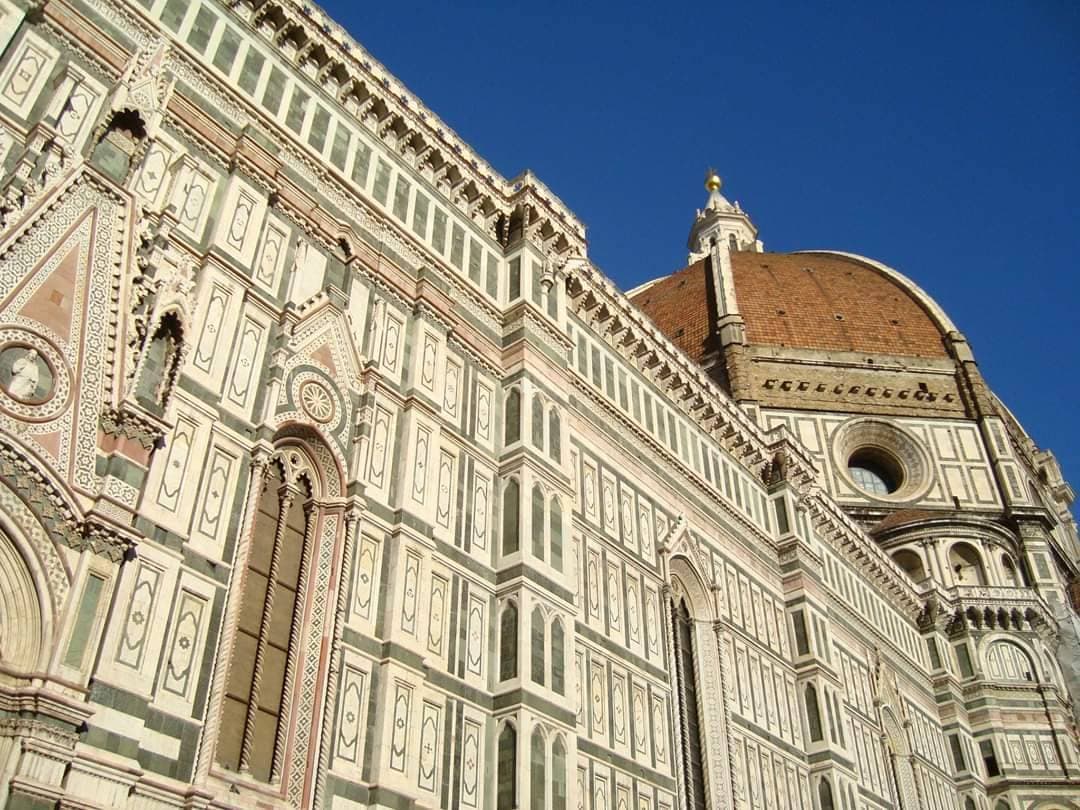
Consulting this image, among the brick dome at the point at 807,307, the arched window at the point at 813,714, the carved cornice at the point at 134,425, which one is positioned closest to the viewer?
the carved cornice at the point at 134,425

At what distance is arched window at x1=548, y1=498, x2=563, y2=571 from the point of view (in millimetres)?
14531

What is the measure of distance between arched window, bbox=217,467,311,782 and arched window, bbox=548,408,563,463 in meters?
4.44

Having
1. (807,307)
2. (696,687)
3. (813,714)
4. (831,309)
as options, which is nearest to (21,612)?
(696,687)

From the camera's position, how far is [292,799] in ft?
33.3

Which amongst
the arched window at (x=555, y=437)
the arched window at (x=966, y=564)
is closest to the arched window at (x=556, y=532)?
the arched window at (x=555, y=437)

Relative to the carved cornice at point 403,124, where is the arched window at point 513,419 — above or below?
below

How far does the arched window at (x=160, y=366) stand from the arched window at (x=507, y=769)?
5352 mm

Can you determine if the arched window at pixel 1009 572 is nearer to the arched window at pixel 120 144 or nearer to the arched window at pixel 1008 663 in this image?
the arched window at pixel 1008 663

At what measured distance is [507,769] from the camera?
12250 millimetres

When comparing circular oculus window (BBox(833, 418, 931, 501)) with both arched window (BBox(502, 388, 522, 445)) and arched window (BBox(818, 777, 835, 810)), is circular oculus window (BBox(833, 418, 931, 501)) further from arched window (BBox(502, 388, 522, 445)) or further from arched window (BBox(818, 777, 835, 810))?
arched window (BBox(502, 388, 522, 445))

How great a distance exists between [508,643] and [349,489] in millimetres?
2720

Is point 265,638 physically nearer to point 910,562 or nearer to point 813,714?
point 813,714

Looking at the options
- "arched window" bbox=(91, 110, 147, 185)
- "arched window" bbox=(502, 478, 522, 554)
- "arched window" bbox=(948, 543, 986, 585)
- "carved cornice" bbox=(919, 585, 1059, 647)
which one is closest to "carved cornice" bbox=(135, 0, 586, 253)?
"arched window" bbox=(91, 110, 147, 185)

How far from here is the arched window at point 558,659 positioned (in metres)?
13.4
